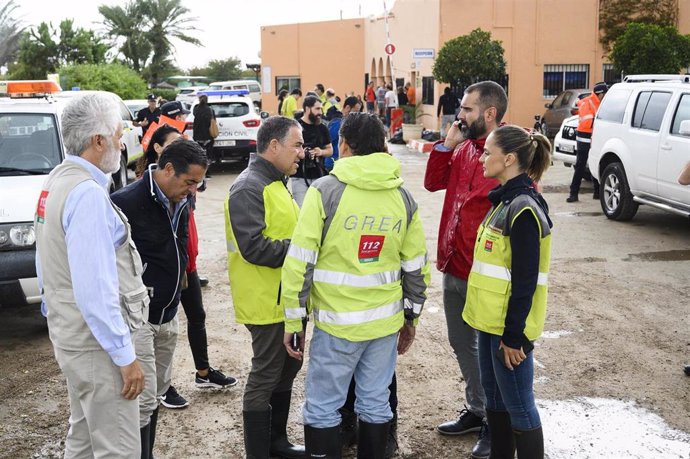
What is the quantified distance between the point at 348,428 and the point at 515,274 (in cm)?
168

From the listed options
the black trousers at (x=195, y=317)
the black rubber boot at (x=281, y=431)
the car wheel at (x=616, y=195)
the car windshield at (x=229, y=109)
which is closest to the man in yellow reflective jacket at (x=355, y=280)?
the black rubber boot at (x=281, y=431)

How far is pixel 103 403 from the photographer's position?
9.77 ft

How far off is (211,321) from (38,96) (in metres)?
3.75

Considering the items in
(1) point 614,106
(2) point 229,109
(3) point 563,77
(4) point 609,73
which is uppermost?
(4) point 609,73

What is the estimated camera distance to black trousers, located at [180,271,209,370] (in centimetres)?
516

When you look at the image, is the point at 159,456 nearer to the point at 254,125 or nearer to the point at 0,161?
the point at 0,161

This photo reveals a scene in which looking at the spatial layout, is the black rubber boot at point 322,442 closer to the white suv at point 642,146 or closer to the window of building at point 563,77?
the white suv at point 642,146

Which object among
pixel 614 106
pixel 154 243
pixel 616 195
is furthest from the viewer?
pixel 614 106

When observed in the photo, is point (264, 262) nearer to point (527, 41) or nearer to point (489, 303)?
point (489, 303)

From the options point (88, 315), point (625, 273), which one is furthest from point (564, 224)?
point (88, 315)

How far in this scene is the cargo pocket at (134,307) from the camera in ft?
10.2

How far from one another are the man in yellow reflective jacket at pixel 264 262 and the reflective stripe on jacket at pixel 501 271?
1015mm

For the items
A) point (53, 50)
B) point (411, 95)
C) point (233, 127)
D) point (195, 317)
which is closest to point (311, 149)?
point (195, 317)

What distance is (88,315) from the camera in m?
2.87
